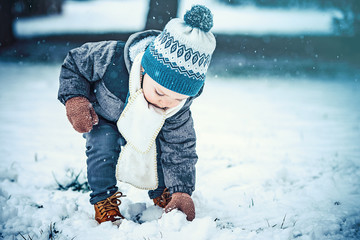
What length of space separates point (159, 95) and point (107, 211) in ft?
1.95

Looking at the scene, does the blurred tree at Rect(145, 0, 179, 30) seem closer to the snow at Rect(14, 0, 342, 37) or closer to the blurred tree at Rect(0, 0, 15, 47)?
the blurred tree at Rect(0, 0, 15, 47)

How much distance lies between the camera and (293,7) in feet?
30.1

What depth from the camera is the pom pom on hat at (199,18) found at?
1.37m

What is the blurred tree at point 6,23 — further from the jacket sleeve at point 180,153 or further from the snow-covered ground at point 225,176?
the jacket sleeve at point 180,153

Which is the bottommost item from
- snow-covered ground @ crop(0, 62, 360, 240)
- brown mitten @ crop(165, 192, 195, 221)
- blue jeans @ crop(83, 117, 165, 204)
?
snow-covered ground @ crop(0, 62, 360, 240)

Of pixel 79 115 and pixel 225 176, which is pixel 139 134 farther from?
pixel 225 176

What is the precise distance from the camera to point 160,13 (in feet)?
11.1

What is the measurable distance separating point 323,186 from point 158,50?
1370 mm

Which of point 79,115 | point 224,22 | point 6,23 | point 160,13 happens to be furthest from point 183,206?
point 224,22

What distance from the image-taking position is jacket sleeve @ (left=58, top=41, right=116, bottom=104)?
5.12ft

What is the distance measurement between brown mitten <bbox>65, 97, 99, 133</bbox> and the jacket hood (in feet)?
0.93

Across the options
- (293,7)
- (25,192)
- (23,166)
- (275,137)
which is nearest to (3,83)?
(23,166)

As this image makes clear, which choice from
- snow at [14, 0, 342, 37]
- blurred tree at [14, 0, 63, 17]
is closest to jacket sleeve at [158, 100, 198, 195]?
snow at [14, 0, 342, 37]

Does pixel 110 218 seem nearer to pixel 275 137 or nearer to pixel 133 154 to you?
pixel 133 154
